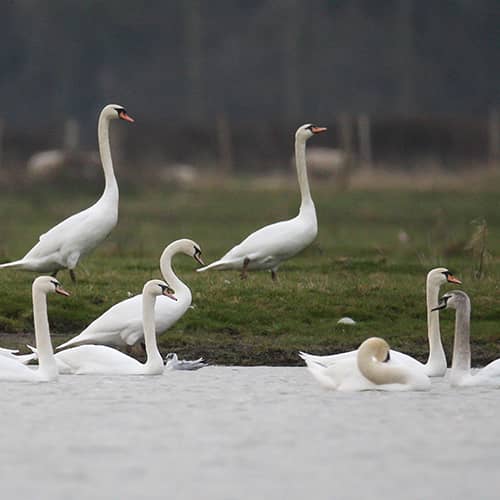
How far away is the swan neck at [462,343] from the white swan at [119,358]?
200 cm

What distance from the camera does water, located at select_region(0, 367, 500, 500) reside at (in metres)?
Answer: 7.17

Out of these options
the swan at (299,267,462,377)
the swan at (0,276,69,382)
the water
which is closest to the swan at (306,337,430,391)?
the water

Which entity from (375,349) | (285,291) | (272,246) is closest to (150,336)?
(375,349)

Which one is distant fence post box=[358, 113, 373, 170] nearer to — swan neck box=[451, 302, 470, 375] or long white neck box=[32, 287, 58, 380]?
swan neck box=[451, 302, 470, 375]

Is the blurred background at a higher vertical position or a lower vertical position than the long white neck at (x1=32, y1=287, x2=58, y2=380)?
higher

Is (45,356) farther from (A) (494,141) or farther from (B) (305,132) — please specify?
Result: (A) (494,141)

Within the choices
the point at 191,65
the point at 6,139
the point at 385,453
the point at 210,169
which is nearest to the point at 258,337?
the point at 385,453

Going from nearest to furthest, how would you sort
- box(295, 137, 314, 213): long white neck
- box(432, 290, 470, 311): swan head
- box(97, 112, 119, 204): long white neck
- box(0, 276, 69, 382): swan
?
box(0, 276, 69, 382): swan < box(432, 290, 470, 311): swan head < box(97, 112, 119, 204): long white neck < box(295, 137, 314, 213): long white neck

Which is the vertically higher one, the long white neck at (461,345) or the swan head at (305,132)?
the swan head at (305,132)

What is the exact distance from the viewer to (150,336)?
11266mm

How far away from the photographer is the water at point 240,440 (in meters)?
7.17

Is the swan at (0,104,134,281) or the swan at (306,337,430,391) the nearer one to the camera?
the swan at (306,337,430,391)

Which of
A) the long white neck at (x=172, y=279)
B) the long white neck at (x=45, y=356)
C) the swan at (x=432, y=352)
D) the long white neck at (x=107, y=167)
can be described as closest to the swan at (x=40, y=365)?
the long white neck at (x=45, y=356)

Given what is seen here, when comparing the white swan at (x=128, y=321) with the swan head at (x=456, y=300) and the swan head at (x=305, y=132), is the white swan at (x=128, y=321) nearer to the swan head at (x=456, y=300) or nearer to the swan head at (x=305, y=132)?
the swan head at (x=456, y=300)
